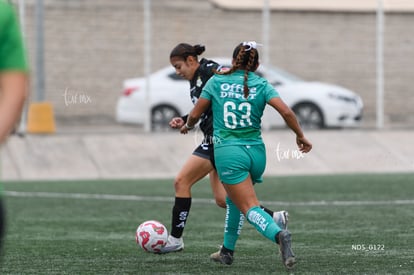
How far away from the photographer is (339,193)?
15.5 meters

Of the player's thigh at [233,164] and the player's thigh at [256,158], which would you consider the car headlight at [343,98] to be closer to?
the player's thigh at [256,158]

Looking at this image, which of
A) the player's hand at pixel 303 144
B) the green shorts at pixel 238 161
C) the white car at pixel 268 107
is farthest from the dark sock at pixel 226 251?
the white car at pixel 268 107

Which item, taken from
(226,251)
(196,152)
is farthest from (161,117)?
(226,251)

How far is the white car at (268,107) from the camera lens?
2286 centimetres

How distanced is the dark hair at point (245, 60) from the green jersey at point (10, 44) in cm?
369

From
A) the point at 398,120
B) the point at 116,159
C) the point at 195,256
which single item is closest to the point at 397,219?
the point at 195,256

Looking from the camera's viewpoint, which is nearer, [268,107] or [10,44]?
[10,44]

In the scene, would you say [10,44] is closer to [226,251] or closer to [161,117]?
[226,251]

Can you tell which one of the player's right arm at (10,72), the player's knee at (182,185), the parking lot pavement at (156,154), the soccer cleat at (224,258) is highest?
the player's right arm at (10,72)

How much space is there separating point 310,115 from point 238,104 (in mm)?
16063

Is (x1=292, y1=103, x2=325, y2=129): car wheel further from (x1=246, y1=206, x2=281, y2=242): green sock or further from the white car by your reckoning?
(x1=246, y1=206, x2=281, y2=242): green sock

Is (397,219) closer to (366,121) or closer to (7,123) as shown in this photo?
(7,123)

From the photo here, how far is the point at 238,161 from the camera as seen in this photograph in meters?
7.66

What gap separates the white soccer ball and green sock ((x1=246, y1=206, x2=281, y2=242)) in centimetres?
134
